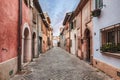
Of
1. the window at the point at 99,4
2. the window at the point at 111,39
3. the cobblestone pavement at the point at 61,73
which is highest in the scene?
the window at the point at 99,4

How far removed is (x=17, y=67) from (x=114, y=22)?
17.9 ft

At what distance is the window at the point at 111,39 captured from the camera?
27.2 ft

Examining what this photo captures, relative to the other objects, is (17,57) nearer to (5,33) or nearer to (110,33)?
(5,33)

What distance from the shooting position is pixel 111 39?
31.5 ft

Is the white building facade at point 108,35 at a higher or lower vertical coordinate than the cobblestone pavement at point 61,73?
higher

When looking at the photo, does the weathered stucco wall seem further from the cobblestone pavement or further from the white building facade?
the white building facade

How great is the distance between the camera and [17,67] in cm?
977

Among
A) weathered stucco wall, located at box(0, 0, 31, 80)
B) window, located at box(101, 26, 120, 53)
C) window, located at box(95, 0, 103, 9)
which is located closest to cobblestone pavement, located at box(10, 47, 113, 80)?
weathered stucco wall, located at box(0, 0, 31, 80)

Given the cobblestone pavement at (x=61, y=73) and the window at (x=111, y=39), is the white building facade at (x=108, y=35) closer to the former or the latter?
the window at (x=111, y=39)

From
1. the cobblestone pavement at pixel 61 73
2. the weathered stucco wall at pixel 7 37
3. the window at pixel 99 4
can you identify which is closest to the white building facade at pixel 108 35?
the window at pixel 99 4

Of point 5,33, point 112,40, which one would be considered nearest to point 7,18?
point 5,33

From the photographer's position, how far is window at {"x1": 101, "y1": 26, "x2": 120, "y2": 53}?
829cm

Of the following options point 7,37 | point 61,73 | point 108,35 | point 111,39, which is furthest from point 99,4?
point 7,37

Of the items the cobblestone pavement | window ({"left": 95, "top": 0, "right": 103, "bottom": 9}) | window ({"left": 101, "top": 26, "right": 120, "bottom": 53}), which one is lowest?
the cobblestone pavement
